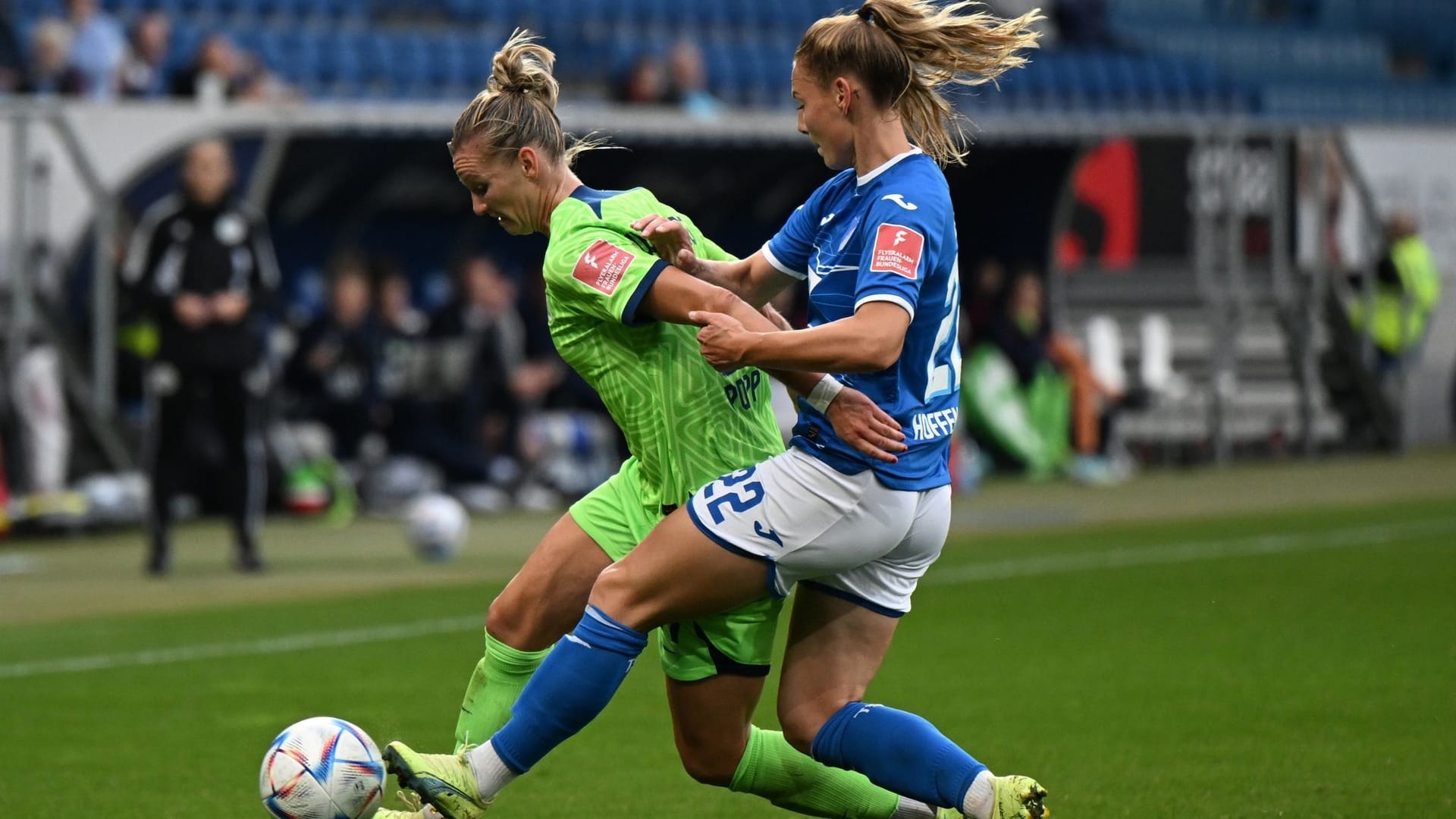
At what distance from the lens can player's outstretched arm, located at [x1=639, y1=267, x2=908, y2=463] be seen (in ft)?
13.9

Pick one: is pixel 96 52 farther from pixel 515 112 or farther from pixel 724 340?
pixel 724 340

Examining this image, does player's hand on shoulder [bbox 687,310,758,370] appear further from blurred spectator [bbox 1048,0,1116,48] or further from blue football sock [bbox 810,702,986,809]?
blurred spectator [bbox 1048,0,1116,48]

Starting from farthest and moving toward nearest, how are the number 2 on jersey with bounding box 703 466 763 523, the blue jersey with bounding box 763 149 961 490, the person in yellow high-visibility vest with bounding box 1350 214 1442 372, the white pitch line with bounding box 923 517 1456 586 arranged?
the person in yellow high-visibility vest with bounding box 1350 214 1442 372 → the white pitch line with bounding box 923 517 1456 586 → the number 2 on jersey with bounding box 703 466 763 523 → the blue jersey with bounding box 763 149 961 490

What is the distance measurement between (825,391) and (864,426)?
0.38 feet

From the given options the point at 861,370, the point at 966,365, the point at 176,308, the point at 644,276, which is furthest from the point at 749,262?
the point at 966,365

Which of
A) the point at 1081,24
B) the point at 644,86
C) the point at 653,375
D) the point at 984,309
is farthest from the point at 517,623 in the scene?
the point at 1081,24

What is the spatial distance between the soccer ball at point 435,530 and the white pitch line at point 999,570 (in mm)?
2333

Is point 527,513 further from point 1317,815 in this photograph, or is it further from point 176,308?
point 1317,815

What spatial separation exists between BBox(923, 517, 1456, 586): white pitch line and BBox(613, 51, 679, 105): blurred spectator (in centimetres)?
627

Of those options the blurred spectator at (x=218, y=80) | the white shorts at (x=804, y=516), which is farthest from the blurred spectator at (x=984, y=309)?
the white shorts at (x=804, y=516)

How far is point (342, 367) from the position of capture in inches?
594

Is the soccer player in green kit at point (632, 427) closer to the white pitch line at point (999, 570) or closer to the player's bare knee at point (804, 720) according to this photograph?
the player's bare knee at point (804, 720)

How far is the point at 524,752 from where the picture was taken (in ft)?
14.6

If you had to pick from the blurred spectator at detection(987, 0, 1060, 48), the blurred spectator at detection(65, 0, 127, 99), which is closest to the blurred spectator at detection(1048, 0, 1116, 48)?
the blurred spectator at detection(987, 0, 1060, 48)
